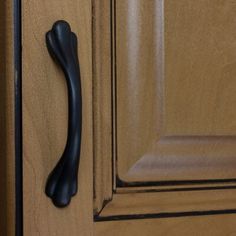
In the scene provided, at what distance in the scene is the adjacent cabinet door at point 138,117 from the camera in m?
0.33

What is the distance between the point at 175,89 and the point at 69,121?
11 centimetres

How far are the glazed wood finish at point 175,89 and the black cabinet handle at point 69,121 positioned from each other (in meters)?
0.04

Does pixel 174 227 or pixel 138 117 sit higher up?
pixel 138 117

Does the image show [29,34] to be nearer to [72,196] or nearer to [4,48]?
[4,48]

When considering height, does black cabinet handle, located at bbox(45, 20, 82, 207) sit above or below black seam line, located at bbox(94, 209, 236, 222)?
above

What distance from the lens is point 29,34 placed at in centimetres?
33

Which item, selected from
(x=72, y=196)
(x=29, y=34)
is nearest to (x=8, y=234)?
(x=72, y=196)

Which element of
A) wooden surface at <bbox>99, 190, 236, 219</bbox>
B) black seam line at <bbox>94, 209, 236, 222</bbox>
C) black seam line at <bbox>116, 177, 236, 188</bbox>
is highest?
black seam line at <bbox>116, 177, 236, 188</bbox>

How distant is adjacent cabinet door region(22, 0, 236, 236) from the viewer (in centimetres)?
33

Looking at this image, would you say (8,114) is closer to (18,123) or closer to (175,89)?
(18,123)

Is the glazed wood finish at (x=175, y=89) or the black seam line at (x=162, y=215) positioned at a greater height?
the glazed wood finish at (x=175, y=89)

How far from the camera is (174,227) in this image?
0.36m

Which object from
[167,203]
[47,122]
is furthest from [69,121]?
[167,203]

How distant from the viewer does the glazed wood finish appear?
35cm
